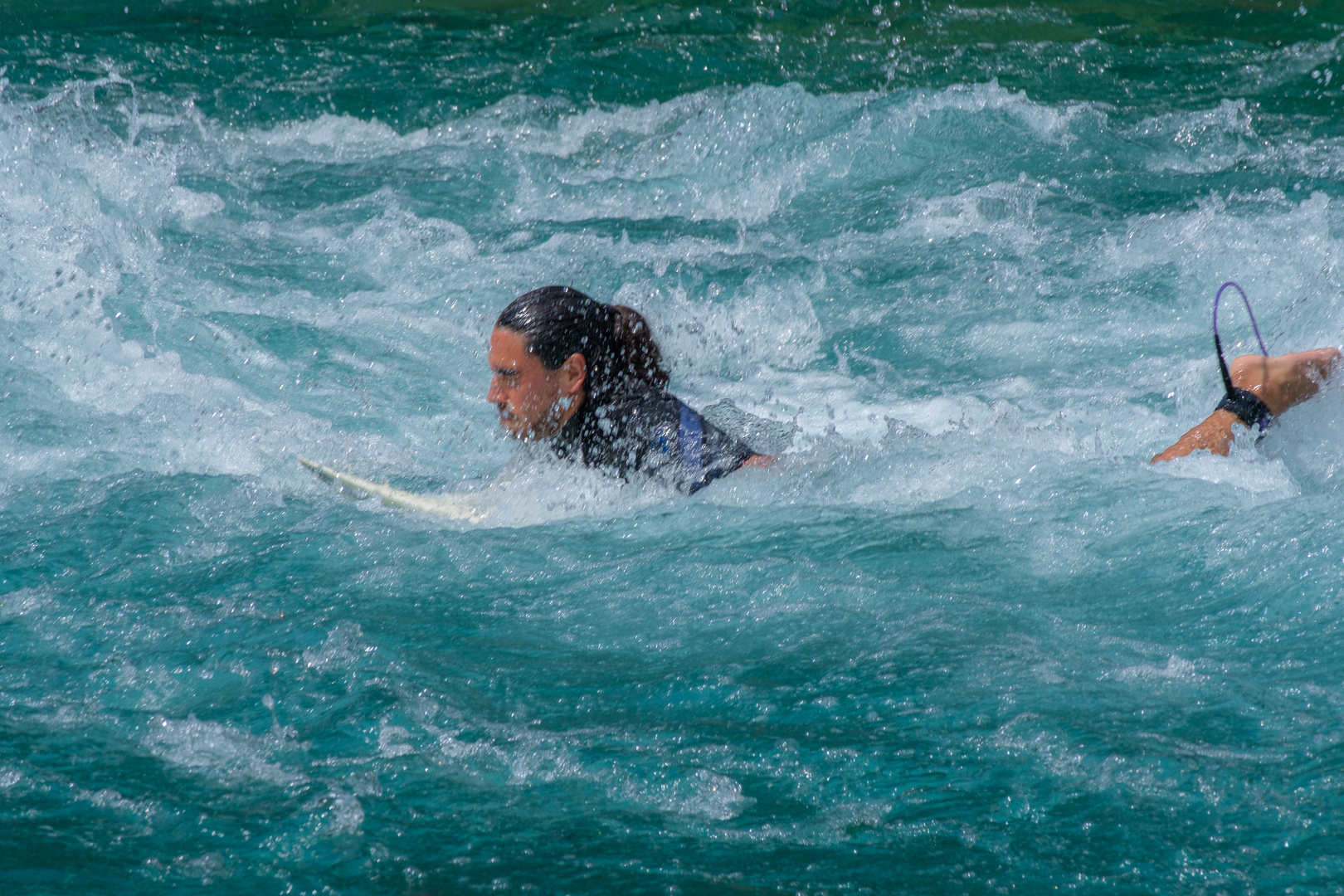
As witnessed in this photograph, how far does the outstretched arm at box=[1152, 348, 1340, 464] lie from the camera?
4.02m

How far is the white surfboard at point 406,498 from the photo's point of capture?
3.83 meters

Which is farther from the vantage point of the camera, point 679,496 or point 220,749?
point 679,496

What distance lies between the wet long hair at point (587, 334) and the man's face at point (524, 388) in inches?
1.3

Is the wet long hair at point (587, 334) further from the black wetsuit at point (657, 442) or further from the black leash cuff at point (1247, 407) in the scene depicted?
the black leash cuff at point (1247, 407)

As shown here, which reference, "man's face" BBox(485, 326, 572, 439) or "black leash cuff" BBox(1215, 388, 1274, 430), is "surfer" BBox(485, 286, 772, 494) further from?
"black leash cuff" BBox(1215, 388, 1274, 430)

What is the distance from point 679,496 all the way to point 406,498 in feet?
2.89

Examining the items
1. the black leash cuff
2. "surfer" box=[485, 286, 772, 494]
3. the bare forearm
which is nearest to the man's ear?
"surfer" box=[485, 286, 772, 494]

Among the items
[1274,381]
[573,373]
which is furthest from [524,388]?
[1274,381]

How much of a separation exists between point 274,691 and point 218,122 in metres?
6.25

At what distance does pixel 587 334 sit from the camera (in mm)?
3805

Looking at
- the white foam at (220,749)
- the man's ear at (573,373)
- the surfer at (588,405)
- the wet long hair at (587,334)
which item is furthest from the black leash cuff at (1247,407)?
the white foam at (220,749)

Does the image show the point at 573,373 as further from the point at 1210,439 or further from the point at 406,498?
the point at 1210,439

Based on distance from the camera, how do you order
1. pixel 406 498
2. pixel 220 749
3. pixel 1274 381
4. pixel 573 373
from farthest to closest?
pixel 1274 381 → pixel 406 498 → pixel 573 373 → pixel 220 749

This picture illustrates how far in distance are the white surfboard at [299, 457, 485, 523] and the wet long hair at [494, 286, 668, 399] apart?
53 centimetres
